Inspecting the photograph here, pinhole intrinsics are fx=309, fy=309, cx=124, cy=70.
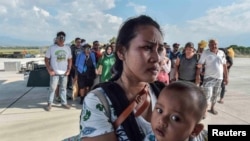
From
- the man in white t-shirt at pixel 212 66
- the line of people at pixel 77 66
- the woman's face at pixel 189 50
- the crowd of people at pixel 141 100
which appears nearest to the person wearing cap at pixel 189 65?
the woman's face at pixel 189 50

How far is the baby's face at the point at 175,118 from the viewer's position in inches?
50.2

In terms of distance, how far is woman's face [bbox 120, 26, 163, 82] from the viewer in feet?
4.87

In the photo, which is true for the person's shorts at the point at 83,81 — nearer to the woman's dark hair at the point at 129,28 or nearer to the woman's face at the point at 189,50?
the woman's face at the point at 189,50

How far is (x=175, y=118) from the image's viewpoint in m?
1.28

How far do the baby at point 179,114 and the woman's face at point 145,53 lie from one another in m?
0.15

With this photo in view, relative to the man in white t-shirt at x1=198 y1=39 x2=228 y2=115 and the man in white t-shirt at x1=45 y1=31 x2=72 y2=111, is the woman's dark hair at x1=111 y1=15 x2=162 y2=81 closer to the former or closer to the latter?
the man in white t-shirt at x1=198 y1=39 x2=228 y2=115

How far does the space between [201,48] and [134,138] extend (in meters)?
7.66

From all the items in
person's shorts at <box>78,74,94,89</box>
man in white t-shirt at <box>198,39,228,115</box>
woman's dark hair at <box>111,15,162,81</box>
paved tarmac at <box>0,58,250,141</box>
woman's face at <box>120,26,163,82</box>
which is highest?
woman's dark hair at <box>111,15,162,81</box>

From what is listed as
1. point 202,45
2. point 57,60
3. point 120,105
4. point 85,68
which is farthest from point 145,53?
point 202,45

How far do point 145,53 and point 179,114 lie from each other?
35 centimetres

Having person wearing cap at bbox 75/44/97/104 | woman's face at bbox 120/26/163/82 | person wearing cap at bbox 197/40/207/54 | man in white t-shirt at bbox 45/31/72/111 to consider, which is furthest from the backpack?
person wearing cap at bbox 197/40/207/54

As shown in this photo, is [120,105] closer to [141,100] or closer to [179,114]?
[141,100]

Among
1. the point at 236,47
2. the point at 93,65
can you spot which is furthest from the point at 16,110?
the point at 236,47

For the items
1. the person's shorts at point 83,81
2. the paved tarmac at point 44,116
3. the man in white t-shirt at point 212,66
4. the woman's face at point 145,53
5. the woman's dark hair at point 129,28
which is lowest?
the paved tarmac at point 44,116
